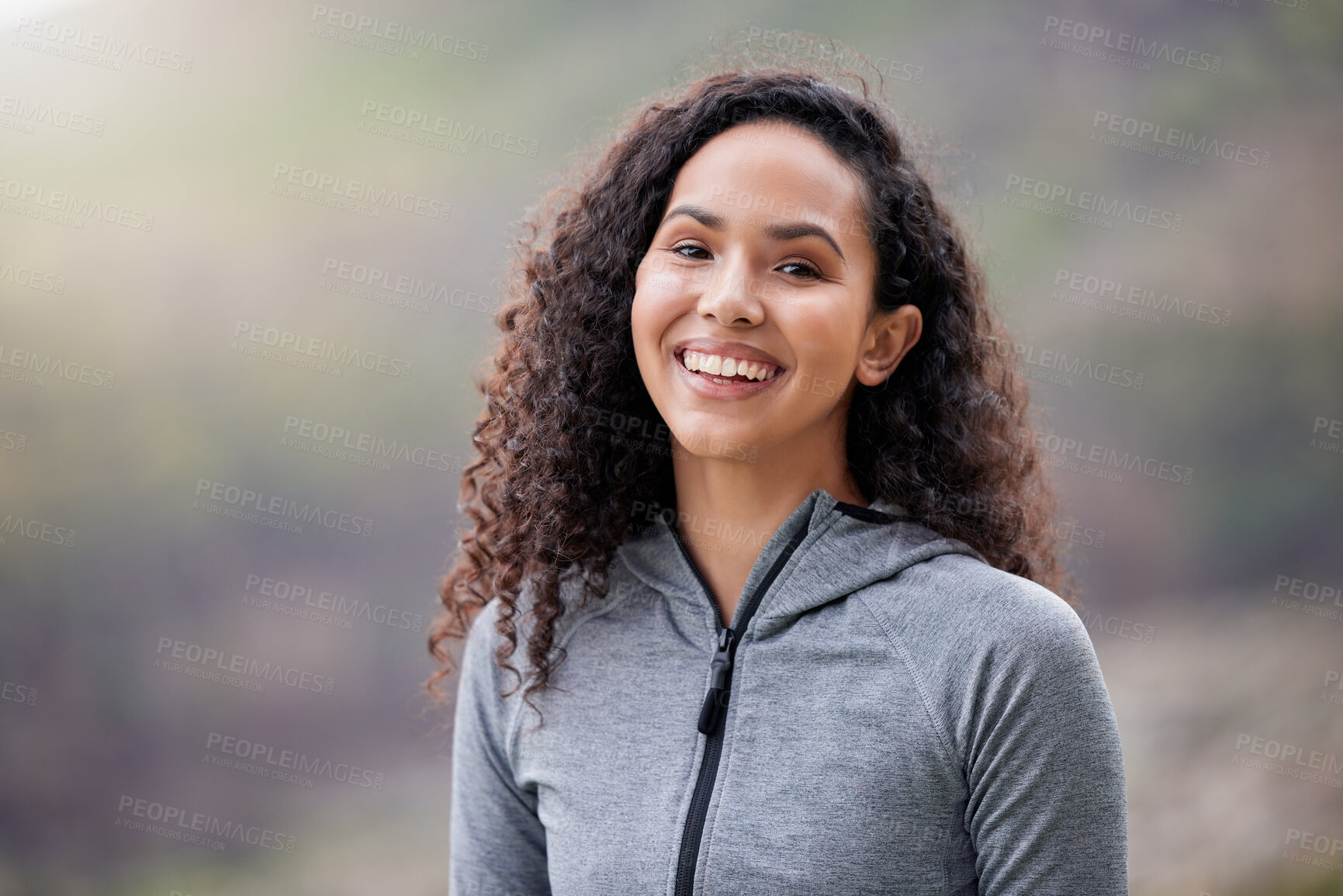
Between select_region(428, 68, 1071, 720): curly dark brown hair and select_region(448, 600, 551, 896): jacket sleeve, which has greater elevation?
select_region(428, 68, 1071, 720): curly dark brown hair

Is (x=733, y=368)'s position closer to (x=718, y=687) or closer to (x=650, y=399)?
(x=650, y=399)

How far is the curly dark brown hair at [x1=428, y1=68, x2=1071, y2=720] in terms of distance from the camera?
1.50m

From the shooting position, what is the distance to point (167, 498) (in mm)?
2619

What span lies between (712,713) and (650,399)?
512 millimetres

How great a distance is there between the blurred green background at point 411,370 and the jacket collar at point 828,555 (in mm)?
1411

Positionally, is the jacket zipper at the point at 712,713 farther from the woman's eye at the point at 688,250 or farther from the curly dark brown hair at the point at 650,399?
the woman's eye at the point at 688,250

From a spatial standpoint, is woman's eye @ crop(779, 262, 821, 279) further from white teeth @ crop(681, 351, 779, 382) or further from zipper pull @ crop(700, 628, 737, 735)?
zipper pull @ crop(700, 628, 737, 735)

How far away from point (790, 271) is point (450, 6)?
6.29 ft

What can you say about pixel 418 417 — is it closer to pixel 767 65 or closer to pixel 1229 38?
pixel 767 65

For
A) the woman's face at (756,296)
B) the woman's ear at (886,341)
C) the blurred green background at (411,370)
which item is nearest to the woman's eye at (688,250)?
the woman's face at (756,296)

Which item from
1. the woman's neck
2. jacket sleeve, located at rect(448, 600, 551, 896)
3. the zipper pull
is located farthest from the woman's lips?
jacket sleeve, located at rect(448, 600, 551, 896)

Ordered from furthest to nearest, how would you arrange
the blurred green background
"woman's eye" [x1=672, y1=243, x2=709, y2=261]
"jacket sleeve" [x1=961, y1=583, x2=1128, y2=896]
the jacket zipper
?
the blurred green background
"woman's eye" [x1=672, y1=243, x2=709, y2=261]
the jacket zipper
"jacket sleeve" [x1=961, y1=583, x2=1128, y2=896]

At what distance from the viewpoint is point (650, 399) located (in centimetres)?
166

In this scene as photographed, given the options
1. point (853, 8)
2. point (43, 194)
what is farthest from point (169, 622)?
point (853, 8)
